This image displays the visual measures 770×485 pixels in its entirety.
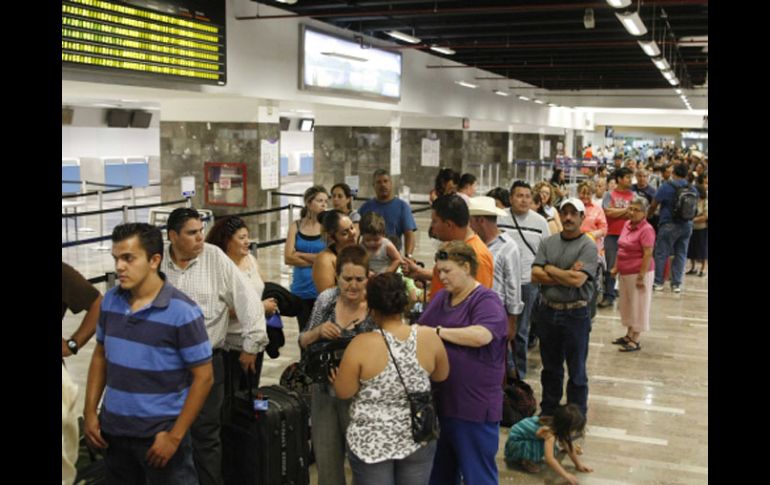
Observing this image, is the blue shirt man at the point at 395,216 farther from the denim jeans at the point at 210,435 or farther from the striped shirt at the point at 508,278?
the denim jeans at the point at 210,435

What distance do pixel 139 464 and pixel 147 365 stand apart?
48 centimetres

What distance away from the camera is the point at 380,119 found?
19.1 metres

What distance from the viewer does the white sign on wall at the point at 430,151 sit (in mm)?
24234

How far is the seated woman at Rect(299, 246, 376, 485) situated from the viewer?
3760mm

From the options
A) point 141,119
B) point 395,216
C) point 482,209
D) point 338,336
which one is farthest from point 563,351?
point 141,119

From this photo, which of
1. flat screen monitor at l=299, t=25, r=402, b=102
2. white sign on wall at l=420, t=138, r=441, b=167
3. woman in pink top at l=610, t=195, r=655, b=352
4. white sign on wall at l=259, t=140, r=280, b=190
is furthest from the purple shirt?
white sign on wall at l=420, t=138, r=441, b=167

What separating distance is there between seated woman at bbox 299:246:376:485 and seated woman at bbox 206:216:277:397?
0.54 m

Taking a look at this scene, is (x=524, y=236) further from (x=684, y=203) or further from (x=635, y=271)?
(x=684, y=203)

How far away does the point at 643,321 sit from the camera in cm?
809

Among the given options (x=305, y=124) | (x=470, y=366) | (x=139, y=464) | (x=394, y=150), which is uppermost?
(x=305, y=124)

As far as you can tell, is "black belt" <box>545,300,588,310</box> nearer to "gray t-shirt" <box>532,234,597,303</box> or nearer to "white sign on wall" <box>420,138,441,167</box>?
"gray t-shirt" <box>532,234,597,303</box>

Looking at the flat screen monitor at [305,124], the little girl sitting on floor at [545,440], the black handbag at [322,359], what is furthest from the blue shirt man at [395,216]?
the flat screen monitor at [305,124]
